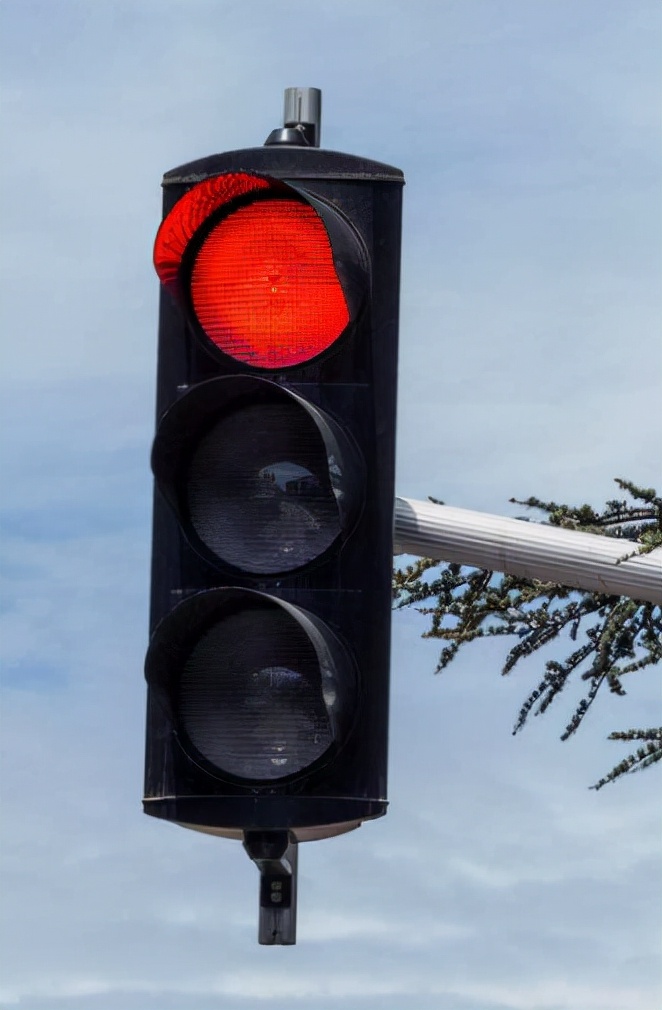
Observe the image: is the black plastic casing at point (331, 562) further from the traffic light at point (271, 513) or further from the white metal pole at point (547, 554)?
the white metal pole at point (547, 554)

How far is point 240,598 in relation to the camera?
3809 mm

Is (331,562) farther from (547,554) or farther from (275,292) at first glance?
(547,554)

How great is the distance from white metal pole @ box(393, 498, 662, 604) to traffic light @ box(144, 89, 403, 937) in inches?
36.9

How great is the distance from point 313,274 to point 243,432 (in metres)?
0.36

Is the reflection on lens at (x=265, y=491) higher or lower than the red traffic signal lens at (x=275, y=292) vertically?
lower

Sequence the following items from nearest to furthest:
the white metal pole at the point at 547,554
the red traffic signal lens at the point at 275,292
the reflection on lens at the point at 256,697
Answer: the reflection on lens at the point at 256,697 < the red traffic signal lens at the point at 275,292 < the white metal pole at the point at 547,554

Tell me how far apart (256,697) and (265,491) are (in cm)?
43

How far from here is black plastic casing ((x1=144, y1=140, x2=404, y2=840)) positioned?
3.80 metres

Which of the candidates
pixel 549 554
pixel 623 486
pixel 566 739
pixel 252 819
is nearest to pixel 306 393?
pixel 252 819

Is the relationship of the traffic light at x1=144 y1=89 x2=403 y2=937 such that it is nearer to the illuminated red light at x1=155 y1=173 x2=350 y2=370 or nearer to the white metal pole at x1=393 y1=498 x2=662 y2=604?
the illuminated red light at x1=155 y1=173 x2=350 y2=370

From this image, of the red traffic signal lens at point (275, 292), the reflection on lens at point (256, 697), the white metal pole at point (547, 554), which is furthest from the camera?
the white metal pole at point (547, 554)

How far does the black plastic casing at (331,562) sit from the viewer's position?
150 inches

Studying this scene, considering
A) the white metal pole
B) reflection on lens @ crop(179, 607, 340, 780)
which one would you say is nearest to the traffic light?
reflection on lens @ crop(179, 607, 340, 780)

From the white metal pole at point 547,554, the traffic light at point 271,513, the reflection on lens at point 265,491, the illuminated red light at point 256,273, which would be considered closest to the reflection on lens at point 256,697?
the traffic light at point 271,513
